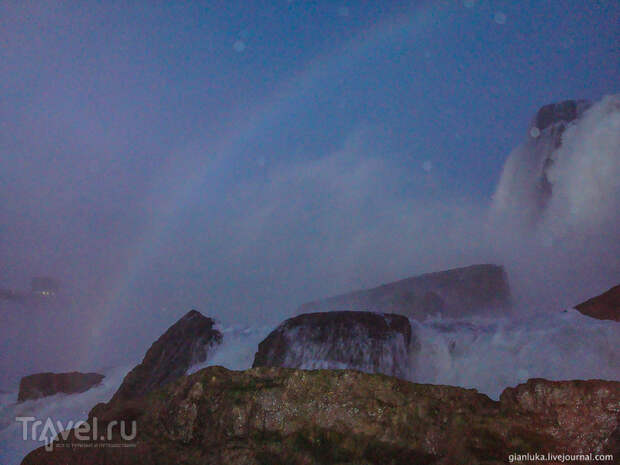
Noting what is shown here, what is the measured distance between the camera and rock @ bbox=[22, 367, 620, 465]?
2.98 metres

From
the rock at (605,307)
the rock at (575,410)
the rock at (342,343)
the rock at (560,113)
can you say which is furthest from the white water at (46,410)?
the rock at (560,113)

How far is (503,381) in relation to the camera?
8.93 m

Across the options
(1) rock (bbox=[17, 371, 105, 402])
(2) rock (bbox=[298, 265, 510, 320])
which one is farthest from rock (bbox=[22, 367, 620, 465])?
(2) rock (bbox=[298, 265, 510, 320])

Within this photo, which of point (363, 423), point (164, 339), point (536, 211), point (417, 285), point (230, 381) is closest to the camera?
point (363, 423)

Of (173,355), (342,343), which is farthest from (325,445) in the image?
(173,355)

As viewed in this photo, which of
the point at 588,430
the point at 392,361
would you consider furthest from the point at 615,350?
the point at 588,430

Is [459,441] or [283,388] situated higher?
[283,388]

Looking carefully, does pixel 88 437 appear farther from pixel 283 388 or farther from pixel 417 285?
pixel 417 285

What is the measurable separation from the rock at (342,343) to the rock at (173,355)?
2.79 m

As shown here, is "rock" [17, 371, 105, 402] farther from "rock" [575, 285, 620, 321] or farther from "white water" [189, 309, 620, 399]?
"rock" [575, 285, 620, 321]

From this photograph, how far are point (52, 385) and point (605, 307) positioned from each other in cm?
2135

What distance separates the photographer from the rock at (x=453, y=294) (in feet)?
101

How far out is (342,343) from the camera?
10297 millimetres

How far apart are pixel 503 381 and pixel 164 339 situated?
10774 millimetres
